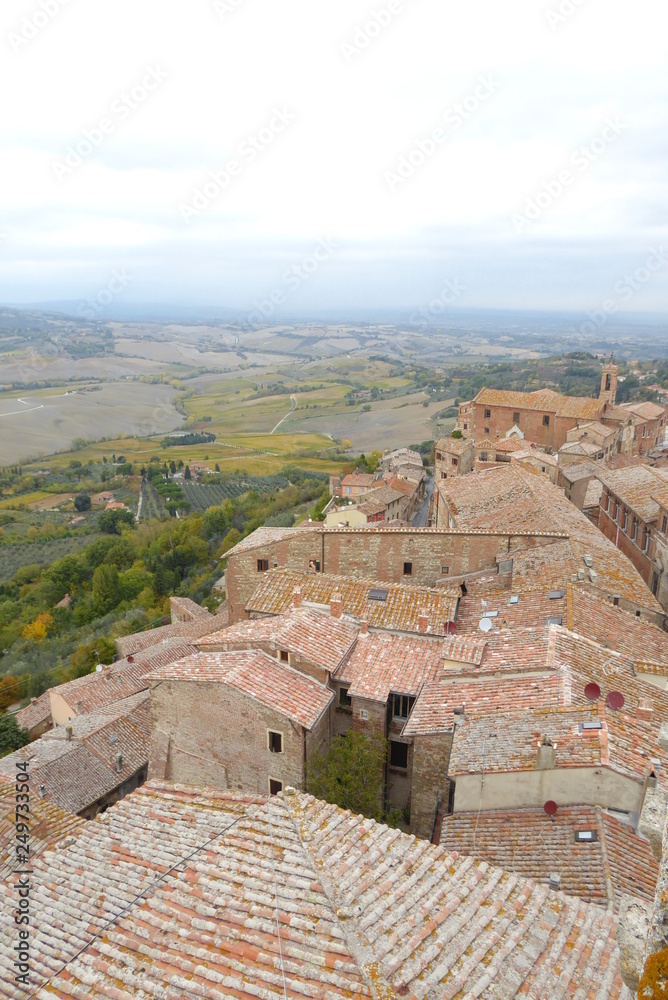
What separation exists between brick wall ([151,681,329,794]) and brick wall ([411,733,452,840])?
2.28m

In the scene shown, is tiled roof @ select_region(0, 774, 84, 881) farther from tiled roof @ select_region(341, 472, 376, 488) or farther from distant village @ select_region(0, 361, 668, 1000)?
tiled roof @ select_region(341, 472, 376, 488)

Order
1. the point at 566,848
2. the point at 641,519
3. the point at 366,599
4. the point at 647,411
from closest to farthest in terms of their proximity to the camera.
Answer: the point at 566,848 < the point at 366,599 < the point at 641,519 < the point at 647,411

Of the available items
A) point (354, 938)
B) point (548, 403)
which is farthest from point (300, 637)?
point (548, 403)

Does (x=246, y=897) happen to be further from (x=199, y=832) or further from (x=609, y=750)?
(x=609, y=750)

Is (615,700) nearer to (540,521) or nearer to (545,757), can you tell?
(545,757)

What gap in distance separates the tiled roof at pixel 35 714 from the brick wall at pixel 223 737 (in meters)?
18.5

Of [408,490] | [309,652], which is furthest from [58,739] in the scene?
[408,490]

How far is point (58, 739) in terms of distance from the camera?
22.9 metres

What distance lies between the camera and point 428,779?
12.8 meters

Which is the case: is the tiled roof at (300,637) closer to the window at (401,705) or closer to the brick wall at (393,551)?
the window at (401,705)

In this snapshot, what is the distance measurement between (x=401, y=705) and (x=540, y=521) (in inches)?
435

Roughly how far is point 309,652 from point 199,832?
717cm

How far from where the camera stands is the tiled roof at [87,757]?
20.2 m

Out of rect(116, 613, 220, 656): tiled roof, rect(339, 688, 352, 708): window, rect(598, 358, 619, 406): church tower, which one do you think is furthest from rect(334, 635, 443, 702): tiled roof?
rect(598, 358, 619, 406): church tower
